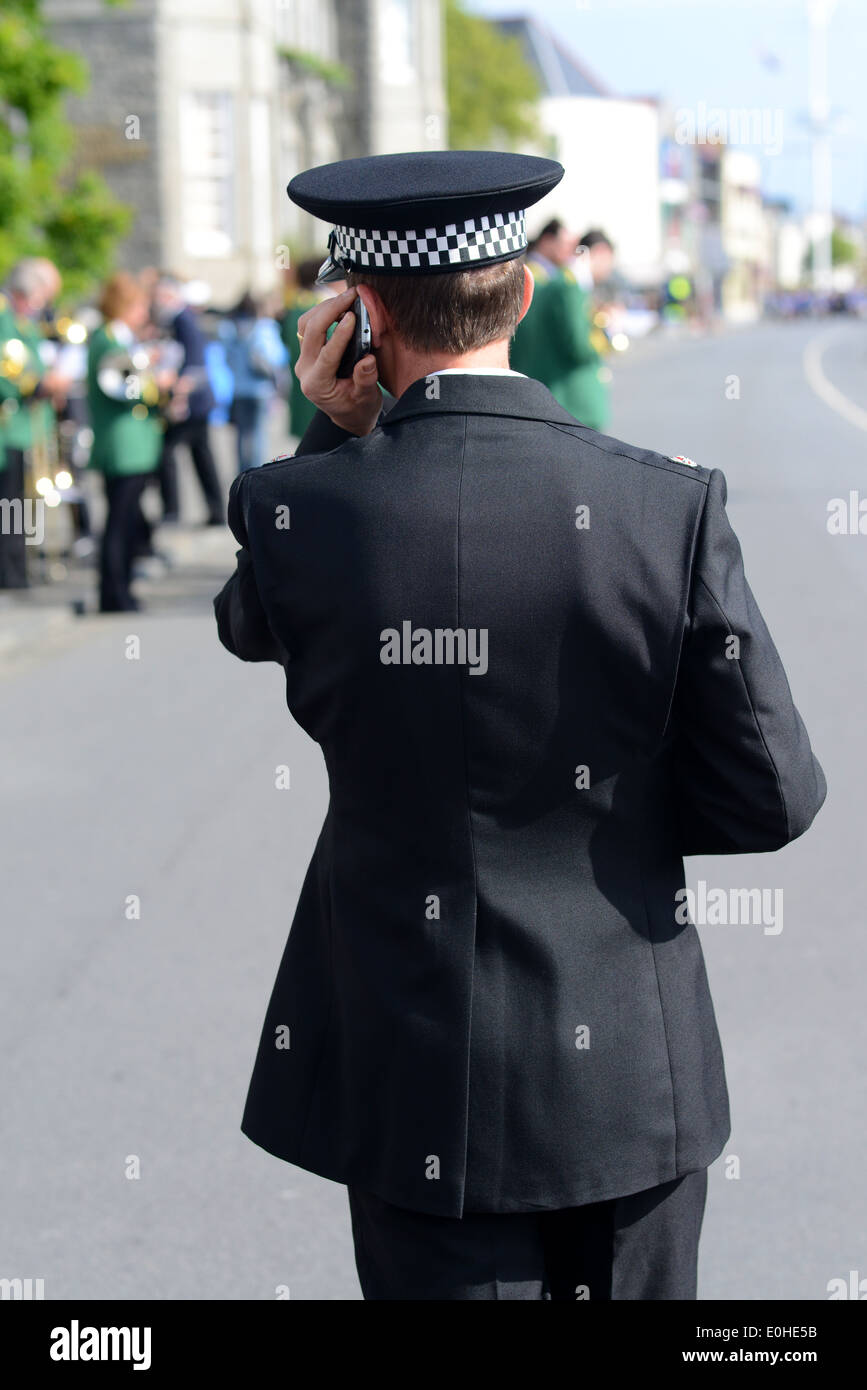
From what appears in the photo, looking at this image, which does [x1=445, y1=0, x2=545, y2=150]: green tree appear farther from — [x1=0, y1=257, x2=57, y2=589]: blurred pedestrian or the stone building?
[x1=0, y1=257, x2=57, y2=589]: blurred pedestrian

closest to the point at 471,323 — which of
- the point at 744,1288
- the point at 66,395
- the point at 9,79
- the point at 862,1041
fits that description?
the point at 744,1288

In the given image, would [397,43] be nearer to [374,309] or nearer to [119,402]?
[119,402]

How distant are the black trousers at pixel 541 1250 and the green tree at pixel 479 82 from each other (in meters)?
64.4

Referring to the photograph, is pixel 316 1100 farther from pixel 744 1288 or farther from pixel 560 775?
pixel 744 1288

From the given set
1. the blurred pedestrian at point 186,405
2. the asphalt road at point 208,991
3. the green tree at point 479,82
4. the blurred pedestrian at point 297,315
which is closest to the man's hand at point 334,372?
the asphalt road at point 208,991

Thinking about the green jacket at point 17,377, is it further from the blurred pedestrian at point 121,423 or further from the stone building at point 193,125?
the stone building at point 193,125

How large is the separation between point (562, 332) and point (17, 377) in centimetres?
380

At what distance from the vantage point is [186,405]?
542 inches

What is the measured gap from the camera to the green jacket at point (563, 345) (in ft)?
28.9

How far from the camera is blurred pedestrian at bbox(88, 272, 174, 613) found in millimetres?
10938

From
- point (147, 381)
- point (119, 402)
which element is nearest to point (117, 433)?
point (119, 402)

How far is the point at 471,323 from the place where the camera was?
6.68 feet

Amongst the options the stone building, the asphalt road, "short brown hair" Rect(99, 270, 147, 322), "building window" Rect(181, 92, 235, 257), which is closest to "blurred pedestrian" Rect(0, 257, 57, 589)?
"short brown hair" Rect(99, 270, 147, 322)

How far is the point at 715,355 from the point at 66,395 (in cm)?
3491
